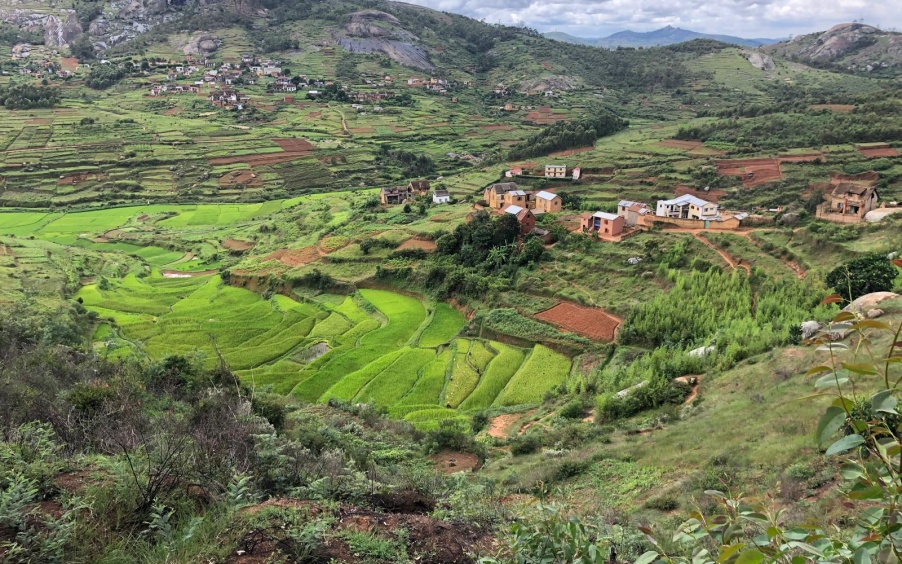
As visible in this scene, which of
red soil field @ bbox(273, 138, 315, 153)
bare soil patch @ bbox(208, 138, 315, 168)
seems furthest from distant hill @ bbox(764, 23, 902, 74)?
bare soil patch @ bbox(208, 138, 315, 168)

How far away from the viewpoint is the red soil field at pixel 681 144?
59.0 metres

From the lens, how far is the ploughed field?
23.6 m

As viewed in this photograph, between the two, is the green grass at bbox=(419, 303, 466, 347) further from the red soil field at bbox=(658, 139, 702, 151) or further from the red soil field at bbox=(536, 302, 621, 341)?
the red soil field at bbox=(658, 139, 702, 151)

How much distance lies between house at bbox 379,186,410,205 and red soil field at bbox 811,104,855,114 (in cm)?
5077

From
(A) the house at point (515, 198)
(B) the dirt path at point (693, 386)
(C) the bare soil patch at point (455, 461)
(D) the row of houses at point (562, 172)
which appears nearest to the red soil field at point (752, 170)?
(D) the row of houses at point (562, 172)

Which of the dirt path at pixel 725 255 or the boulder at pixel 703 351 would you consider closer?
the boulder at pixel 703 351

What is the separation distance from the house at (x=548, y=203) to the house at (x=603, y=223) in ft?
24.5

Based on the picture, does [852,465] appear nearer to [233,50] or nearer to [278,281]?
[278,281]

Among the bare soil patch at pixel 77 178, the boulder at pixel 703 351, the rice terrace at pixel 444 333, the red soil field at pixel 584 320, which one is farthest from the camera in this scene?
the bare soil patch at pixel 77 178

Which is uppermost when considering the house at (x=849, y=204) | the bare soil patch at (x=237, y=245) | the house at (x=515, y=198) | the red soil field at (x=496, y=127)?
the red soil field at (x=496, y=127)

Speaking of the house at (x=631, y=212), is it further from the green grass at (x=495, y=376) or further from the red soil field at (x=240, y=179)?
the red soil field at (x=240, y=179)

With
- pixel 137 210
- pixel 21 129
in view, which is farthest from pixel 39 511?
pixel 21 129

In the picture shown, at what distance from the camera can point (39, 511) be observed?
5094 mm

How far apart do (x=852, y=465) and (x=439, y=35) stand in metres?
185
